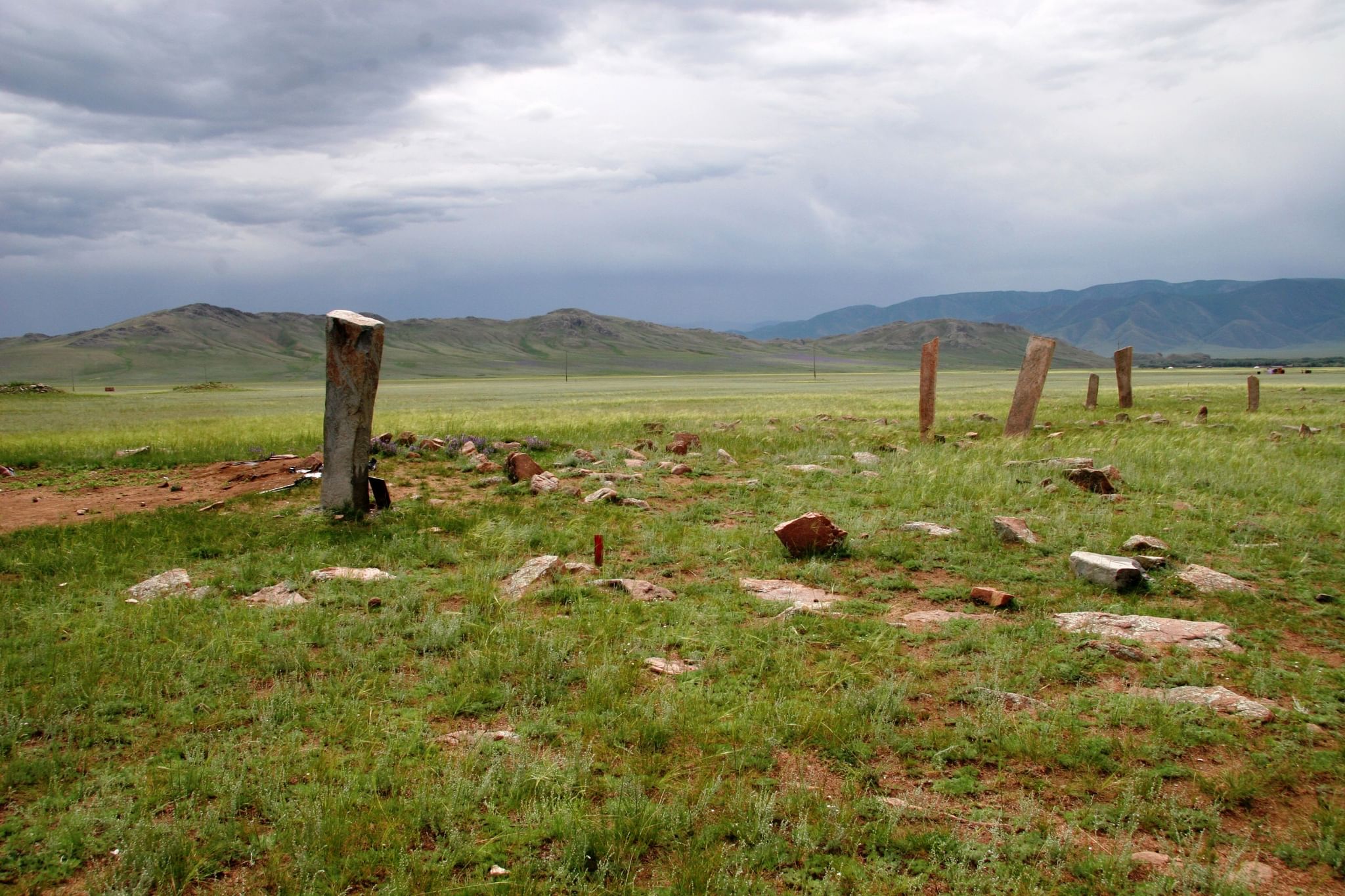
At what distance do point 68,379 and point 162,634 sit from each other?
575ft

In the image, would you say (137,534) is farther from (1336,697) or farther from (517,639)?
(1336,697)

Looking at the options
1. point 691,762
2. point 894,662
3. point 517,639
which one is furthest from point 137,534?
point 894,662

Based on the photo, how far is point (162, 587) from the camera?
8203mm

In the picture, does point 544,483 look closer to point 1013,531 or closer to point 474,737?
point 1013,531

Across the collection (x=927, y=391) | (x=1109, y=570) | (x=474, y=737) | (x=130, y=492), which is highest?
(x=927, y=391)

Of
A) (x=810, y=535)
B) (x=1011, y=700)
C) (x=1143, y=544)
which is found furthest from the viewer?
(x=810, y=535)

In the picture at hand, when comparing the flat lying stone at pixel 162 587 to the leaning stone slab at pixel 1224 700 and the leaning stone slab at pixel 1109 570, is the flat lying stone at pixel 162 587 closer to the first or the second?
the leaning stone slab at pixel 1224 700

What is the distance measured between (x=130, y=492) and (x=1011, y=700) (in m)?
14.7

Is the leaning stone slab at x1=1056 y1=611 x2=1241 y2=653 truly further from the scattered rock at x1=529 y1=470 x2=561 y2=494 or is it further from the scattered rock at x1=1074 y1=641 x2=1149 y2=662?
the scattered rock at x1=529 y1=470 x2=561 y2=494

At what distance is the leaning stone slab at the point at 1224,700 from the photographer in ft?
17.7

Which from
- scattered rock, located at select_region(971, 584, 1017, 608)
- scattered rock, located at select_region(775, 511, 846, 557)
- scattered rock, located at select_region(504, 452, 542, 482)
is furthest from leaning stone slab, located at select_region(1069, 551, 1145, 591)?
scattered rock, located at select_region(504, 452, 542, 482)

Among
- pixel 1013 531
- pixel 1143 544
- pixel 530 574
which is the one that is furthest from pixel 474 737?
pixel 1143 544

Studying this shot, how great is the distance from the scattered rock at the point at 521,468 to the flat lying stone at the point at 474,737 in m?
9.03

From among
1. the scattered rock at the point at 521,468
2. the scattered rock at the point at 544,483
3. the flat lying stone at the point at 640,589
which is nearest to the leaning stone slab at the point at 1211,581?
the flat lying stone at the point at 640,589
